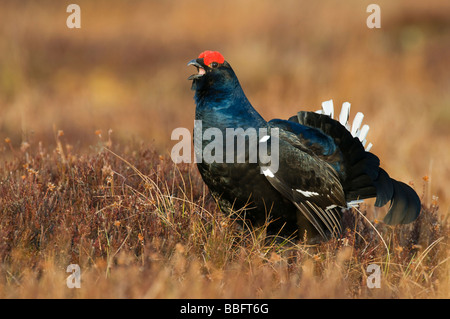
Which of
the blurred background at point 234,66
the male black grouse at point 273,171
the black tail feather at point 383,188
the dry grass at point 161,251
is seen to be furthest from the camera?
the blurred background at point 234,66

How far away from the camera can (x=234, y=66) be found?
1084 cm

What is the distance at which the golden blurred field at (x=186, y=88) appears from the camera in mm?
3281

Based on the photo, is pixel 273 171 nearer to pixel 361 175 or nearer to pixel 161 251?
pixel 161 251

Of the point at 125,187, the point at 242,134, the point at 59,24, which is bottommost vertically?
the point at 125,187

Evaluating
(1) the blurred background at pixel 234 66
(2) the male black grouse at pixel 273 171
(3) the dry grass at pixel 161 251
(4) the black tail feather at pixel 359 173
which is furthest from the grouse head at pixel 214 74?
(1) the blurred background at pixel 234 66

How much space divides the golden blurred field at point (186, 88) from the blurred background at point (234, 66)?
3 centimetres

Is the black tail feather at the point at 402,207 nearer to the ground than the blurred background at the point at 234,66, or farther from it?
nearer to the ground

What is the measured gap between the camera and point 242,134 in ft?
12.1

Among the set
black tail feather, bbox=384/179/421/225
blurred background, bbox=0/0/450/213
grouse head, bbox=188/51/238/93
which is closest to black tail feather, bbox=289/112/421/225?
black tail feather, bbox=384/179/421/225

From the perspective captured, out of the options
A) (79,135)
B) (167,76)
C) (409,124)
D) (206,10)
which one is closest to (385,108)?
(409,124)

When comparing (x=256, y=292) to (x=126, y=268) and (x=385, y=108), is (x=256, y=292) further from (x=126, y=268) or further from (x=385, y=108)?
(x=385, y=108)

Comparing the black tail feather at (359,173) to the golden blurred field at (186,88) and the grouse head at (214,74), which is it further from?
the grouse head at (214,74)

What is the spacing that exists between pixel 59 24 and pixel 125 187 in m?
8.70

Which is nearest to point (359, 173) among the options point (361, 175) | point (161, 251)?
point (361, 175)
